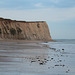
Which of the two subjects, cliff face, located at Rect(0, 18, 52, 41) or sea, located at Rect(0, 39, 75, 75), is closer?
sea, located at Rect(0, 39, 75, 75)

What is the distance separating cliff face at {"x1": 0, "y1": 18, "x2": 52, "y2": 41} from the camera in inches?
3413

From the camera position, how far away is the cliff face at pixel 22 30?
8669 centimetres

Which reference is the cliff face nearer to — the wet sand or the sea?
the wet sand

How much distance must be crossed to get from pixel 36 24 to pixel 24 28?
49.2 ft

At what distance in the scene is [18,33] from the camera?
307 ft

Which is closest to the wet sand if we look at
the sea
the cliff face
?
the sea

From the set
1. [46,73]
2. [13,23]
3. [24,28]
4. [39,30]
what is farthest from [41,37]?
[46,73]

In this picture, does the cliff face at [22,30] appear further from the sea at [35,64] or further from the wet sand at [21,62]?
the sea at [35,64]

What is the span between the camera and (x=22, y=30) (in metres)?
97.4

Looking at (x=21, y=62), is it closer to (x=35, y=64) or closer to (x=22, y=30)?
(x=35, y=64)

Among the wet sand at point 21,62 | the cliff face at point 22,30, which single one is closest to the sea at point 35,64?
the wet sand at point 21,62

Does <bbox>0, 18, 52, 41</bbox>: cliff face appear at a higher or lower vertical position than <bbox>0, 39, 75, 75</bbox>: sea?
lower

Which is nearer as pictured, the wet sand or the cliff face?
the wet sand

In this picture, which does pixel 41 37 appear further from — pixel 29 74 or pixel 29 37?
pixel 29 74
